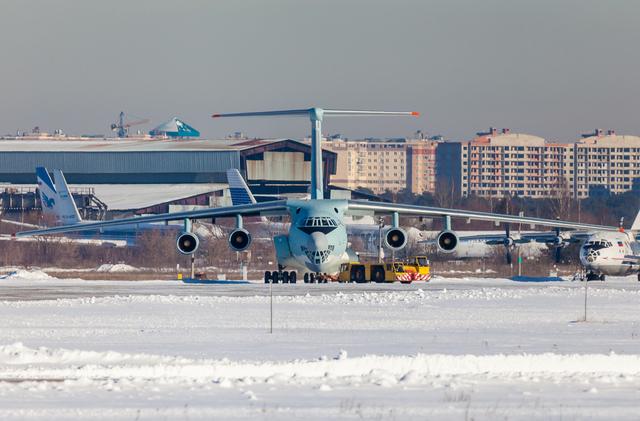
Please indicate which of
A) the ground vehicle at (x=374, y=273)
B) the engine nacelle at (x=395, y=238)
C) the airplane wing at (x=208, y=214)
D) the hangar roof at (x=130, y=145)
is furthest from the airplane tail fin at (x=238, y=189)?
the hangar roof at (x=130, y=145)

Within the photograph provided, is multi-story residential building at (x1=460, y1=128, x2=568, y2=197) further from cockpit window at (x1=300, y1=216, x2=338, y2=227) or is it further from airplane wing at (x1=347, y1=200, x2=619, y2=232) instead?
cockpit window at (x1=300, y1=216, x2=338, y2=227)

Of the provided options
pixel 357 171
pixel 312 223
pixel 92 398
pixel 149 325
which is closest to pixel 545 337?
pixel 149 325

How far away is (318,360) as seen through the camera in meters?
15.8

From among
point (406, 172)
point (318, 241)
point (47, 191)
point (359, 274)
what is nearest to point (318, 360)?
point (318, 241)

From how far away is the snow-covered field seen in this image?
40.5 ft

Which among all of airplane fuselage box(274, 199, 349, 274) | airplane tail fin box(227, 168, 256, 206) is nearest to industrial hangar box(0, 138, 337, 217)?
airplane tail fin box(227, 168, 256, 206)

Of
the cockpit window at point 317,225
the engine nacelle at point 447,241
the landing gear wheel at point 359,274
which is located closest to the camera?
the cockpit window at point 317,225

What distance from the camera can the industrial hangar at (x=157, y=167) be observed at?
86188 mm

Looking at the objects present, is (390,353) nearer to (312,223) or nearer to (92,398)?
(92,398)

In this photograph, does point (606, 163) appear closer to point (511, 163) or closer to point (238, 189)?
point (511, 163)

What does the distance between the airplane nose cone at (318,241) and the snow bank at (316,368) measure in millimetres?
22691

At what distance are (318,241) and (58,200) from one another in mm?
29284

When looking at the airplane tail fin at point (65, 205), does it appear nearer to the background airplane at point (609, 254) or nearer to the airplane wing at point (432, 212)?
the airplane wing at point (432, 212)

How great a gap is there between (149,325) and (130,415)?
10753 mm
